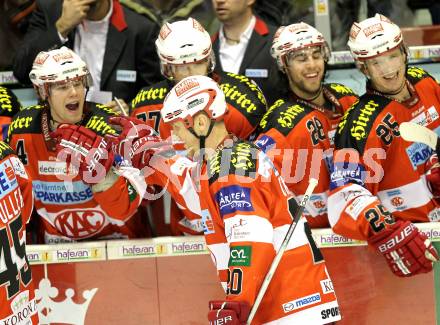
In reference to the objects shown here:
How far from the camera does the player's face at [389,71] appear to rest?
604cm

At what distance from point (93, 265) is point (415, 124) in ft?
5.86

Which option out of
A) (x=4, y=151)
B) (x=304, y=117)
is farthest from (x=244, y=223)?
(x=304, y=117)

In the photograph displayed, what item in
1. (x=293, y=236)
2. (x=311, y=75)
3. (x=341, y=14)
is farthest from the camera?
(x=341, y=14)

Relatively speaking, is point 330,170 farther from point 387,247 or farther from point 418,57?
point 418,57

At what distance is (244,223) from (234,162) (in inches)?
A: 10.6

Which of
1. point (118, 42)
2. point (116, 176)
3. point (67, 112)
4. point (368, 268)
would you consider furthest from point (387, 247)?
point (118, 42)

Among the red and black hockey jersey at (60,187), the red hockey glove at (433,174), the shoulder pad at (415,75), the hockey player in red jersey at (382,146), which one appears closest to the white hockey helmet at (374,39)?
the hockey player in red jersey at (382,146)

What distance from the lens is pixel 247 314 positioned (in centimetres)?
A: 485

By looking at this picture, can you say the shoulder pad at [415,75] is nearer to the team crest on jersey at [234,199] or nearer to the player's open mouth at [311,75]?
the player's open mouth at [311,75]

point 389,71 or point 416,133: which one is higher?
point 389,71

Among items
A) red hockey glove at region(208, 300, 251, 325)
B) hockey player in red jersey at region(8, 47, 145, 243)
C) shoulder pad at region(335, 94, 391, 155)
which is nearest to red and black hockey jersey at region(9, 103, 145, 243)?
hockey player in red jersey at region(8, 47, 145, 243)

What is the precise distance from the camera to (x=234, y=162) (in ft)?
16.3

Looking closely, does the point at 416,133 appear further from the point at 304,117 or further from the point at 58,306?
the point at 58,306

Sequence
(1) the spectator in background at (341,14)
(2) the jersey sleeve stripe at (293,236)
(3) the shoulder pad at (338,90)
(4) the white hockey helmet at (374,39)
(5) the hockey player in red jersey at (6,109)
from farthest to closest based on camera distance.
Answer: (1) the spectator in background at (341,14)
(5) the hockey player in red jersey at (6,109)
(3) the shoulder pad at (338,90)
(4) the white hockey helmet at (374,39)
(2) the jersey sleeve stripe at (293,236)
